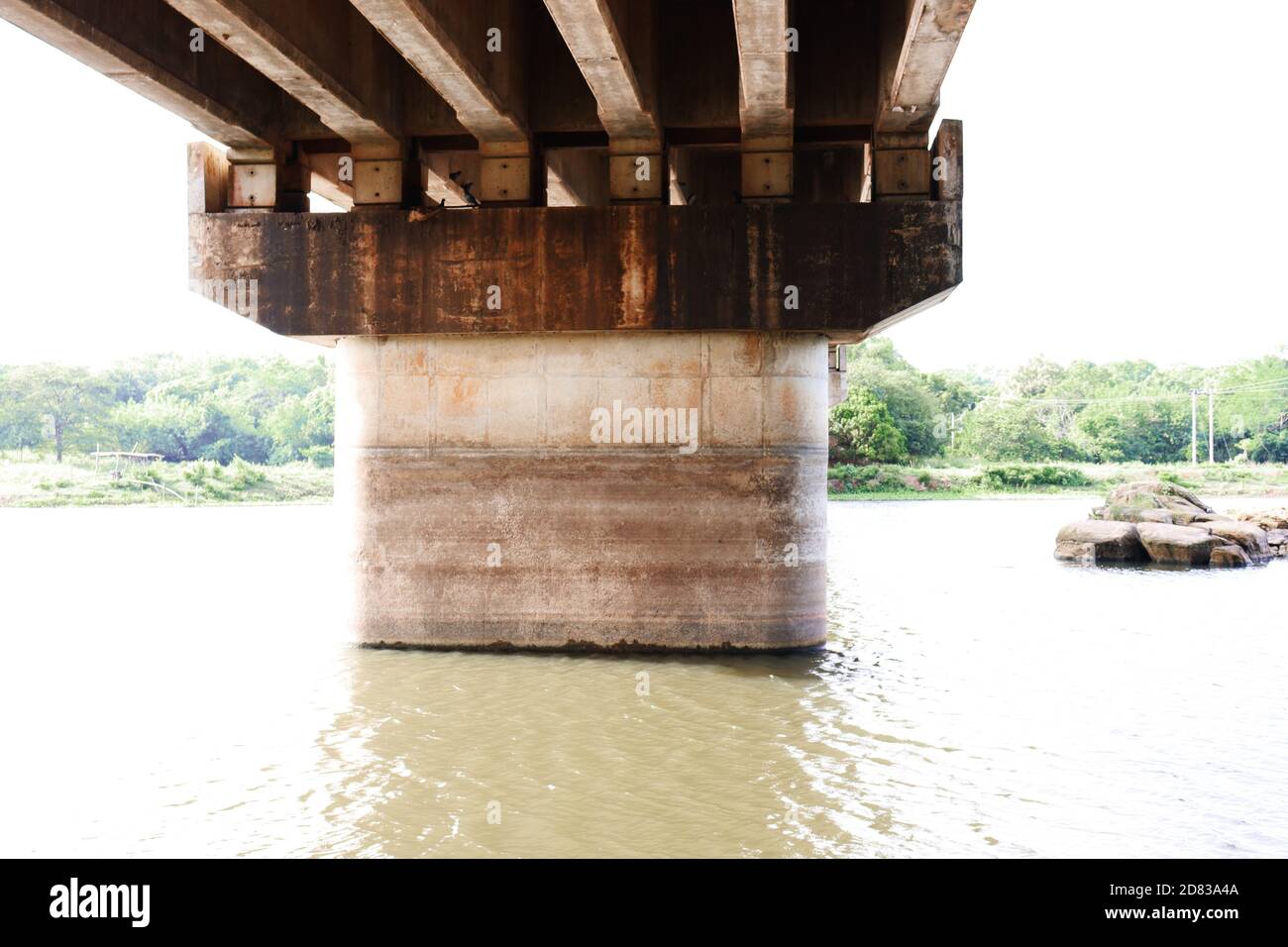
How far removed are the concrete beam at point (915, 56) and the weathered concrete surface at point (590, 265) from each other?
1.07 meters

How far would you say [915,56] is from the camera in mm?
9523

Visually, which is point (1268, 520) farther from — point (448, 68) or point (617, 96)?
point (448, 68)

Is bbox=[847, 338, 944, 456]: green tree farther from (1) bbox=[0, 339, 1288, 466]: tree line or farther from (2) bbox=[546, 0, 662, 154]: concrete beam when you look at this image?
(2) bbox=[546, 0, 662, 154]: concrete beam

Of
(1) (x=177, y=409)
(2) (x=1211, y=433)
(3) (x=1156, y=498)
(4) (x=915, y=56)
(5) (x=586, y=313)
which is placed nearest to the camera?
(4) (x=915, y=56)

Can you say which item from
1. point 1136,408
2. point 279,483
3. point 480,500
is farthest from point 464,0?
point 1136,408

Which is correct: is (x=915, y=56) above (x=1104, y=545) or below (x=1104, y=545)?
above

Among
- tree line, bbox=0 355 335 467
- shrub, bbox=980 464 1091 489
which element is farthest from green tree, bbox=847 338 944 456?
tree line, bbox=0 355 335 467

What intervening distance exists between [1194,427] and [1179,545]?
9074cm

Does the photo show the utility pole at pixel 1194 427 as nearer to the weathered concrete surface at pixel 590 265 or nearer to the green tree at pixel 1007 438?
the green tree at pixel 1007 438

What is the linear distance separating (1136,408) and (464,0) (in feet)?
396

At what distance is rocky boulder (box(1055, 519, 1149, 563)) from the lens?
25312 millimetres

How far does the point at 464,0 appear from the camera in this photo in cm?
1015

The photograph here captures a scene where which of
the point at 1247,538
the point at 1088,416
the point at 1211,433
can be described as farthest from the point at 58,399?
the point at 1211,433

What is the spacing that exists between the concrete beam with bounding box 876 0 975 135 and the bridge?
34 centimetres
